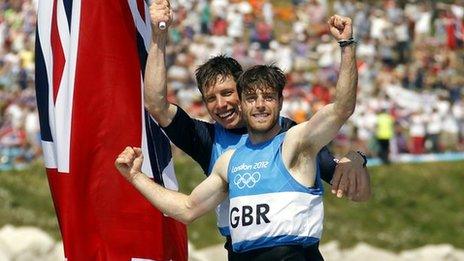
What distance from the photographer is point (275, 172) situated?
631cm

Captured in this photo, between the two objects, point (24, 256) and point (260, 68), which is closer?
point (260, 68)

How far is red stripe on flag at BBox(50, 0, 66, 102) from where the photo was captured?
7285mm

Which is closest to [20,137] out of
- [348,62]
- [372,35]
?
[372,35]

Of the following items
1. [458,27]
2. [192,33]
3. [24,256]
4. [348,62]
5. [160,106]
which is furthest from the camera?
[458,27]

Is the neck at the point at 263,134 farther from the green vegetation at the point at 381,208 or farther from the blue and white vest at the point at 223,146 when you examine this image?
the green vegetation at the point at 381,208

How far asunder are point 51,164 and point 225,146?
89 centimetres

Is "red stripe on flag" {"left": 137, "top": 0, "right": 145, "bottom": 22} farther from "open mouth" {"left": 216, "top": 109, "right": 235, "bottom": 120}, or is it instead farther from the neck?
the neck

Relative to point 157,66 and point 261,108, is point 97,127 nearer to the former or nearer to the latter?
point 157,66

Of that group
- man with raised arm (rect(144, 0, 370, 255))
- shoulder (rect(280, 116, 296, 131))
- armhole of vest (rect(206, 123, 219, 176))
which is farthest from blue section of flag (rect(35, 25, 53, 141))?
shoulder (rect(280, 116, 296, 131))

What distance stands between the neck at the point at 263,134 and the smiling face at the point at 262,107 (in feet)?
0.15

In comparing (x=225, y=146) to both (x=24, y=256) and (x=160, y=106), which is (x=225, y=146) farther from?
(x=24, y=256)

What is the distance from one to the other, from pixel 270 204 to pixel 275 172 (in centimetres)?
14

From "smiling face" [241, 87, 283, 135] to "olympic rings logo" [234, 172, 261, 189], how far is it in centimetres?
19

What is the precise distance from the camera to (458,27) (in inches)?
1106
